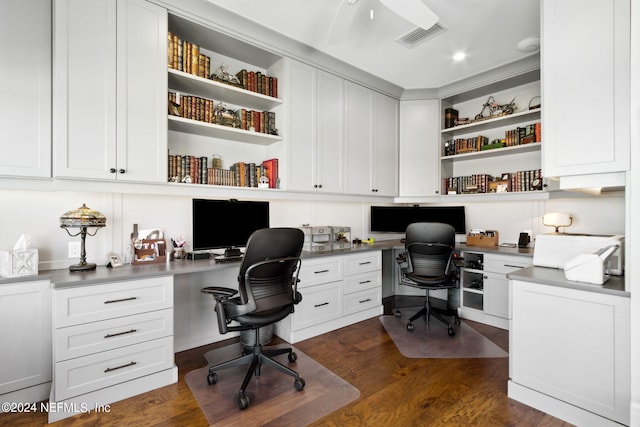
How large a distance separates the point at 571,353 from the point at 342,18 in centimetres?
254

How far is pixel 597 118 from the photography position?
1772 mm

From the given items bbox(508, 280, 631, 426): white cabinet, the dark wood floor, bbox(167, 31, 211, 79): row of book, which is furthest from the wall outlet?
bbox(508, 280, 631, 426): white cabinet

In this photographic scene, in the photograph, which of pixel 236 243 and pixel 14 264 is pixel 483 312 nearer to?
pixel 236 243

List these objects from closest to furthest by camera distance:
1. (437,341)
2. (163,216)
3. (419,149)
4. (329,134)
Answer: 1. (163,216)
2. (437,341)
3. (329,134)
4. (419,149)

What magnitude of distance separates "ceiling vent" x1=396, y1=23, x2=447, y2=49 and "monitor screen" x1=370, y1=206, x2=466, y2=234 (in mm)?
1941

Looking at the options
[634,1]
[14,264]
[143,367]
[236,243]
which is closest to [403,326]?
[236,243]

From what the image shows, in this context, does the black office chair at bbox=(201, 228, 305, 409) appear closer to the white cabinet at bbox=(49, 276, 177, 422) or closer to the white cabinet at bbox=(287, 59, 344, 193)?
the white cabinet at bbox=(49, 276, 177, 422)

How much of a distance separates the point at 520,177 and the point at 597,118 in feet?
5.76

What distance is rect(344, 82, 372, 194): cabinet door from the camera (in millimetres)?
3539

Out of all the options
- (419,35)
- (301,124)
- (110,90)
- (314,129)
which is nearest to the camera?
(110,90)

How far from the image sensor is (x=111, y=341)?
1937 millimetres

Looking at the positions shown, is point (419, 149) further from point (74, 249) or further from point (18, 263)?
point (18, 263)

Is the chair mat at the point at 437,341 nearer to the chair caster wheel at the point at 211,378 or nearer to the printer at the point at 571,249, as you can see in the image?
the printer at the point at 571,249

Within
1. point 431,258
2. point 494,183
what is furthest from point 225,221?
point 494,183
